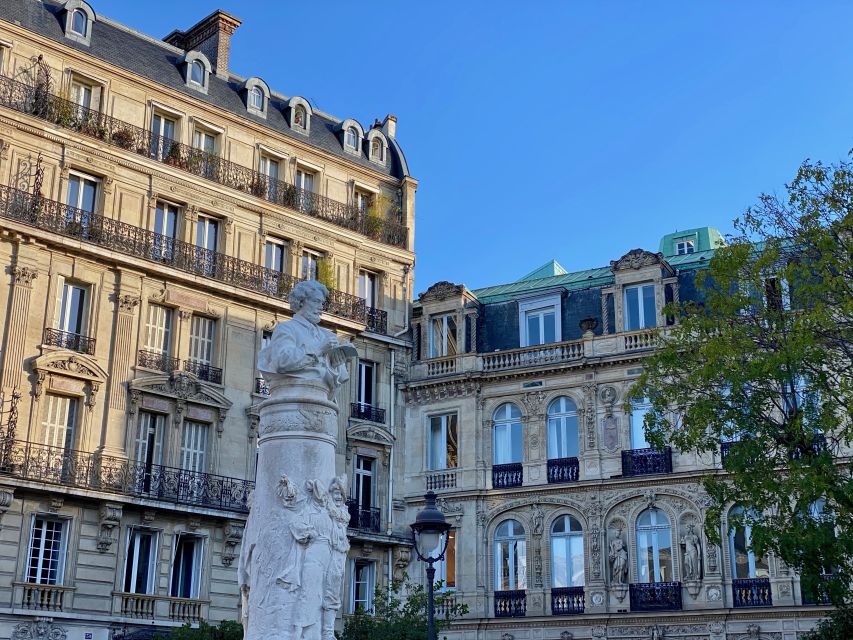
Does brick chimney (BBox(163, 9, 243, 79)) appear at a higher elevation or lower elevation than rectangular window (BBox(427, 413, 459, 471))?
higher

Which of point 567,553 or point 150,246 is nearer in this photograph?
point 150,246

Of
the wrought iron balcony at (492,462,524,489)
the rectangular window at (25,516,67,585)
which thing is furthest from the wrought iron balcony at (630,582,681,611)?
the rectangular window at (25,516,67,585)

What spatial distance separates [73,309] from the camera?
28750 mm

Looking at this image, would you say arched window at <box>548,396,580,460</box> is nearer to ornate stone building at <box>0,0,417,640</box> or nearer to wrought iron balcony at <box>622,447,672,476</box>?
wrought iron balcony at <box>622,447,672,476</box>

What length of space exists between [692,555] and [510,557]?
510cm

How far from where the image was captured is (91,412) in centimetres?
2811

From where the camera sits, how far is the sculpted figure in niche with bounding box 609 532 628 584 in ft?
104

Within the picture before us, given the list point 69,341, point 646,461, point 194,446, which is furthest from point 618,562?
point 69,341

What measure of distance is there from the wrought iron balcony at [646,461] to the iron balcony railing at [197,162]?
9479mm

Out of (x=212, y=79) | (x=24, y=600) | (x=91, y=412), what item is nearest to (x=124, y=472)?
(x=91, y=412)

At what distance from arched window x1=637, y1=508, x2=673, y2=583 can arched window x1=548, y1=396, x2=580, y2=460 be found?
102 inches

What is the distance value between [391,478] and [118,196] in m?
10.9

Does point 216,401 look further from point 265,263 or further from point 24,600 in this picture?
point 24,600

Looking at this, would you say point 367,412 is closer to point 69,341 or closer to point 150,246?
point 150,246
